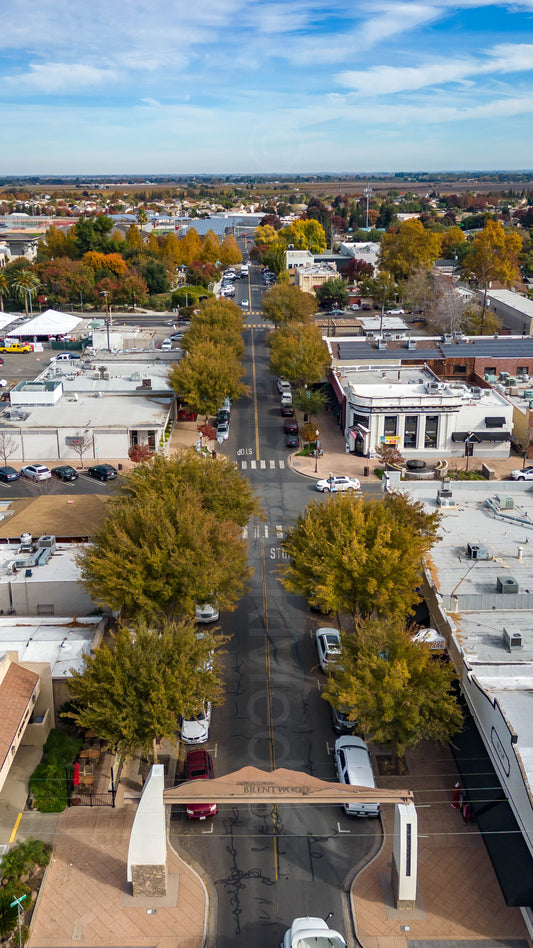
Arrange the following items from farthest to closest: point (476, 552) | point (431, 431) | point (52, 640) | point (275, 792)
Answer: point (431, 431) < point (476, 552) < point (52, 640) < point (275, 792)

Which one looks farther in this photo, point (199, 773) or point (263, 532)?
point (263, 532)

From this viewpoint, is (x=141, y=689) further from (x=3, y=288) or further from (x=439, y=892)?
(x=3, y=288)

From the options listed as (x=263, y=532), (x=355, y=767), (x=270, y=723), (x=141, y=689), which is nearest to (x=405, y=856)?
(x=355, y=767)

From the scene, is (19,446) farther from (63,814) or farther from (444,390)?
(63,814)

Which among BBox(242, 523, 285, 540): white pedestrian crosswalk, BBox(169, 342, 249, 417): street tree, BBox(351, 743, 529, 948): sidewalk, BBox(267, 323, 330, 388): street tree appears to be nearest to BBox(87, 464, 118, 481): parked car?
BBox(169, 342, 249, 417): street tree

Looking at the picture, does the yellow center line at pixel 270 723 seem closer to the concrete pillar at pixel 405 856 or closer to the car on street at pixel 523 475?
the concrete pillar at pixel 405 856

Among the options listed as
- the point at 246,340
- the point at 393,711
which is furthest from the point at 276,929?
the point at 246,340

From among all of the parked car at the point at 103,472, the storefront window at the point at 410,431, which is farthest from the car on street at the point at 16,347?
the storefront window at the point at 410,431
